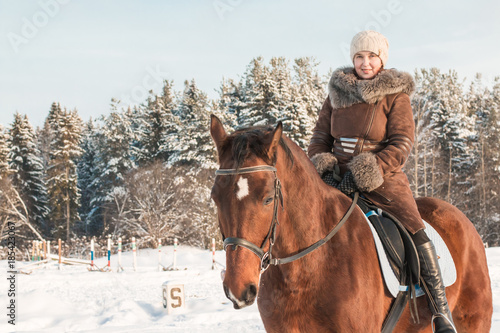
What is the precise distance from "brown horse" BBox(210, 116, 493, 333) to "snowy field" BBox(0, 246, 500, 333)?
4.52 meters

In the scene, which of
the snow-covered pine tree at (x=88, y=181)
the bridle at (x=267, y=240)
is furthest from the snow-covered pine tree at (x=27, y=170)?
the bridle at (x=267, y=240)

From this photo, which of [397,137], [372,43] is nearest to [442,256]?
[397,137]

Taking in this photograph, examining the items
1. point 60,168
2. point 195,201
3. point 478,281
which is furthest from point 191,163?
point 478,281

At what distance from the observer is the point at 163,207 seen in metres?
32.7

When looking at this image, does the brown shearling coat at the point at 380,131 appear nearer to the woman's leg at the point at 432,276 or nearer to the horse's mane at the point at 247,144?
the woman's leg at the point at 432,276

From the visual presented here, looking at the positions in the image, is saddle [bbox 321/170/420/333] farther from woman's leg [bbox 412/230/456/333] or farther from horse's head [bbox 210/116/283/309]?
horse's head [bbox 210/116/283/309]

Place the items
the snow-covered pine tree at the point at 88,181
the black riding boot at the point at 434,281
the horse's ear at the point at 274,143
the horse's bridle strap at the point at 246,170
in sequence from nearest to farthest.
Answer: the horse's bridle strap at the point at 246,170 → the horse's ear at the point at 274,143 → the black riding boot at the point at 434,281 → the snow-covered pine tree at the point at 88,181

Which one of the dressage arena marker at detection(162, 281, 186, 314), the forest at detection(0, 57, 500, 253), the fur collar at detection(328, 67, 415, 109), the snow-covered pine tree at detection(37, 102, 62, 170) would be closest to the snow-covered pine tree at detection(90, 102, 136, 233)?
the forest at detection(0, 57, 500, 253)

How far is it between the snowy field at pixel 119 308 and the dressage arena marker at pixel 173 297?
192mm

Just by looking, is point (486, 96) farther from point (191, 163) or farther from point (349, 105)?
point (349, 105)

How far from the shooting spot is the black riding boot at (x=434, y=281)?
135 inches

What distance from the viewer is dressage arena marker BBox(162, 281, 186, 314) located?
9.07 metres

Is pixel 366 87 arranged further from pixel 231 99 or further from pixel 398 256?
pixel 231 99

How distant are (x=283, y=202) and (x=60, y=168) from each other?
43.0 meters
